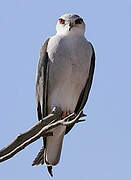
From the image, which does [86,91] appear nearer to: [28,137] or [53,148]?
[53,148]

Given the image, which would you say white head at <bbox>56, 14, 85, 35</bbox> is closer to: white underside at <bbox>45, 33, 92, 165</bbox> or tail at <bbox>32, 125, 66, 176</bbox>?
white underside at <bbox>45, 33, 92, 165</bbox>

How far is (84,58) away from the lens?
306 inches

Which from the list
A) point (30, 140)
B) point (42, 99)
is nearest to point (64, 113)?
point (42, 99)

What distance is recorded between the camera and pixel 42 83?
7.92 metres

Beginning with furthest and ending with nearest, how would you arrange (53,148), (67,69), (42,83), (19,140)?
(53,148)
(42,83)
(67,69)
(19,140)

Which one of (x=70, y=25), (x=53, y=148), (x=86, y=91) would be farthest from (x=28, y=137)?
(x=70, y=25)

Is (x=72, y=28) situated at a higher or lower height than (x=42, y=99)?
higher

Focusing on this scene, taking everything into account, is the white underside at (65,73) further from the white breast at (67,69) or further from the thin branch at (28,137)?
the thin branch at (28,137)

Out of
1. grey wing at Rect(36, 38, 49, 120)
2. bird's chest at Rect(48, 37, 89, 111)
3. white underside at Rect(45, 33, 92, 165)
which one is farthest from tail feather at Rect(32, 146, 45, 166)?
bird's chest at Rect(48, 37, 89, 111)

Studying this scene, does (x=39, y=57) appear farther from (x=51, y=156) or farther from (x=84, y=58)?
(x=51, y=156)

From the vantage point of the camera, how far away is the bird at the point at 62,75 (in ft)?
25.3

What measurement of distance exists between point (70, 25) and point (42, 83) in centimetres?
106

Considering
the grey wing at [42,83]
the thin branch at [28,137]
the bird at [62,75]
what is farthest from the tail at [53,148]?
the thin branch at [28,137]

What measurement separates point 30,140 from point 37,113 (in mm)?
2864
